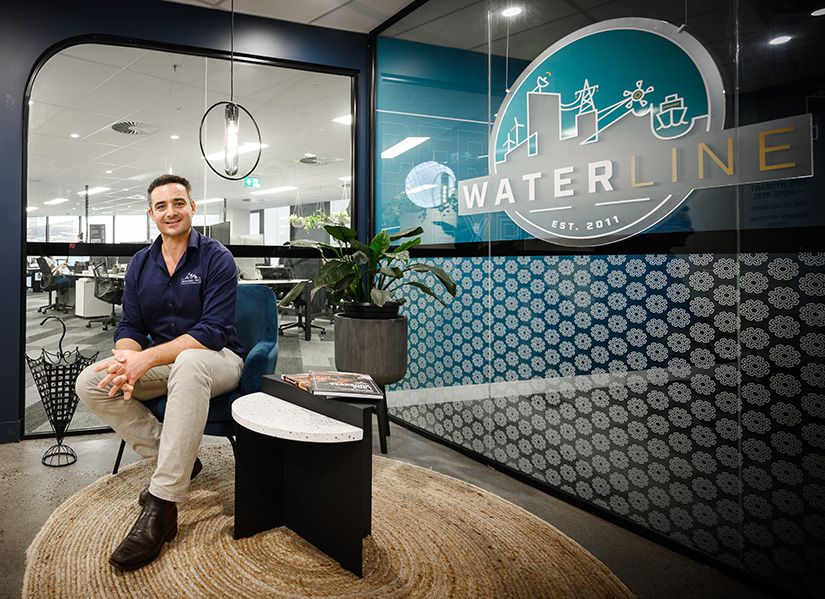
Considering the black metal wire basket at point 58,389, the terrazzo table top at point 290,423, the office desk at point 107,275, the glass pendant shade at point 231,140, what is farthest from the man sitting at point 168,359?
the office desk at point 107,275

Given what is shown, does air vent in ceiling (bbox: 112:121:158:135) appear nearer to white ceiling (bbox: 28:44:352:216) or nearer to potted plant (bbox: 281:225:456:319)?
white ceiling (bbox: 28:44:352:216)

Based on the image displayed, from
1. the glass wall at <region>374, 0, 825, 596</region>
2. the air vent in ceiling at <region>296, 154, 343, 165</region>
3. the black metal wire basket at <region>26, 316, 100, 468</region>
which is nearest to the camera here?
the glass wall at <region>374, 0, 825, 596</region>

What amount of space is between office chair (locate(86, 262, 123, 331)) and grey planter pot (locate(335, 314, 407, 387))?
176 cm

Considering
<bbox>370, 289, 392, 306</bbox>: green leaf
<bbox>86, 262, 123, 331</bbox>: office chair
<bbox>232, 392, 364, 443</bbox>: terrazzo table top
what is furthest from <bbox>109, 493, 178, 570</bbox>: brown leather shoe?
<bbox>86, 262, 123, 331</bbox>: office chair

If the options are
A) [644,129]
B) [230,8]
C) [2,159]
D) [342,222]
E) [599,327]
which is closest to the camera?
[644,129]

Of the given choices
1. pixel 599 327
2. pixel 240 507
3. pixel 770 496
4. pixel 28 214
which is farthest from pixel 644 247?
pixel 28 214

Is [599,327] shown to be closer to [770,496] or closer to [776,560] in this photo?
[770,496]

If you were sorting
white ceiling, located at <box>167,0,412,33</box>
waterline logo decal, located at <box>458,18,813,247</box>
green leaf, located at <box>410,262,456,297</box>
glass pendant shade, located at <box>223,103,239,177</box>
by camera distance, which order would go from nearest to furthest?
waterline logo decal, located at <box>458,18,813,247</box>
green leaf, located at <box>410,262,456,297</box>
glass pendant shade, located at <box>223,103,239,177</box>
white ceiling, located at <box>167,0,412,33</box>

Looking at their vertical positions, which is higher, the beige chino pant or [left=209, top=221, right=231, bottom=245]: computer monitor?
[left=209, top=221, right=231, bottom=245]: computer monitor

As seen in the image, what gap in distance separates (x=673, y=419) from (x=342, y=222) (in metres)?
2.88

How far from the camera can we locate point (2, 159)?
3174 millimetres

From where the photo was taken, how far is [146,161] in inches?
146

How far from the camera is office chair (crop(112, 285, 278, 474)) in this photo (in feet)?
7.61

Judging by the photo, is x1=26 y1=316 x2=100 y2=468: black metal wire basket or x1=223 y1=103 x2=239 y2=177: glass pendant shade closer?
x1=26 y1=316 x2=100 y2=468: black metal wire basket
